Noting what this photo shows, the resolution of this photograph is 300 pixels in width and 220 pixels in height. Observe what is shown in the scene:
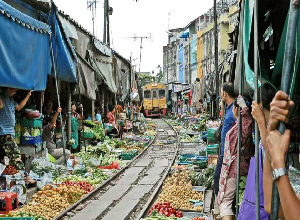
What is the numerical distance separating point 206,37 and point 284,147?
41802 millimetres

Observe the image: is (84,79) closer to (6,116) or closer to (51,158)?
(51,158)

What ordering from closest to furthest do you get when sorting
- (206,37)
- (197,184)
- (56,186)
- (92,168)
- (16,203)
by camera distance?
(16,203) → (56,186) → (197,184) → (92,168) → (206,37)

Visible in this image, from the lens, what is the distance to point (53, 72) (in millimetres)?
10680

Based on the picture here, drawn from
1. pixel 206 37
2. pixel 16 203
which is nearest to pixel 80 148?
pixel 16 203

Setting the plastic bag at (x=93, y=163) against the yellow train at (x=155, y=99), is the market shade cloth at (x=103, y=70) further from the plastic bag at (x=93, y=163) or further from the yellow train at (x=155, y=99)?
the yellow train at (x=155, y=99)

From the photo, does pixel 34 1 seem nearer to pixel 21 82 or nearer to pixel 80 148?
pixel 21 82

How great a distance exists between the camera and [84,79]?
1420cm

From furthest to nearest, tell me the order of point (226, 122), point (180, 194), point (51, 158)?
point (51, 158)
point (180, 194)
point (226, 122)

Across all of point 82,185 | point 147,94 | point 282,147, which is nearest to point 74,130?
point 82,185

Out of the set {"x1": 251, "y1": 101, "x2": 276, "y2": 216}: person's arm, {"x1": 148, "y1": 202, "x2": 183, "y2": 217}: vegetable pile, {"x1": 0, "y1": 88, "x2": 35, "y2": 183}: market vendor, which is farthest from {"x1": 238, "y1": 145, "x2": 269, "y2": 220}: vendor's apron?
{"x1": 0, "y1": 88, "x2": 35, "y2": 183}: market vendor

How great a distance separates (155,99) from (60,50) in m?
35.2

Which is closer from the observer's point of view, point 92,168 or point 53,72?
point 53,72

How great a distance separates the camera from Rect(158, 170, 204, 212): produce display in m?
8.05

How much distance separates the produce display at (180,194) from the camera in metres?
8.05
